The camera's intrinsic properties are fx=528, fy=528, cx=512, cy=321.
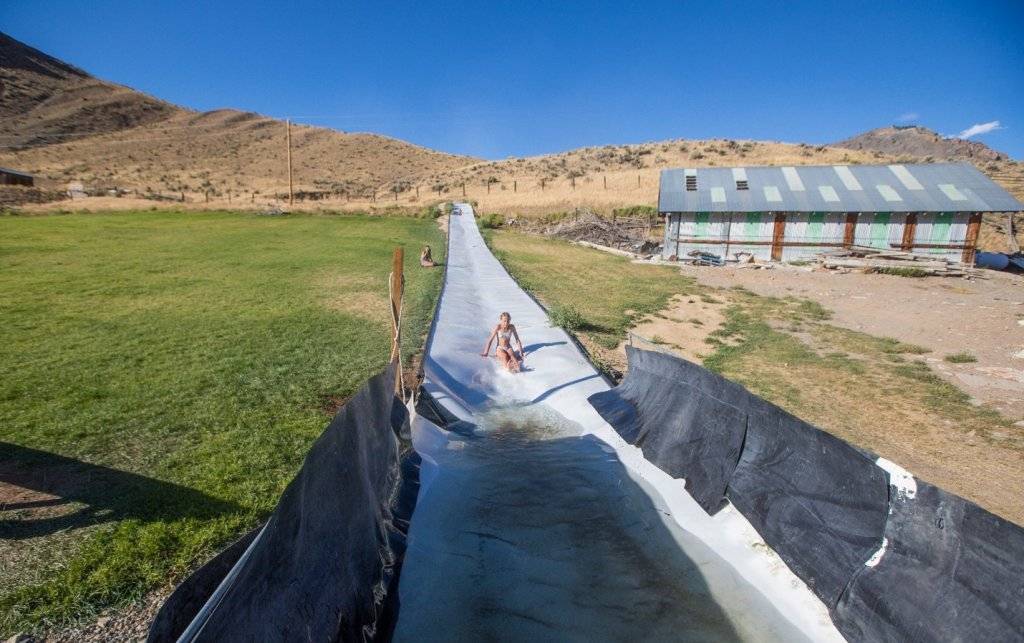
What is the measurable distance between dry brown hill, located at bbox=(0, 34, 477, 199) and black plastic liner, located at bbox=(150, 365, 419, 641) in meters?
58.1

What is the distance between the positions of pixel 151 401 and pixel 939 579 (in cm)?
819

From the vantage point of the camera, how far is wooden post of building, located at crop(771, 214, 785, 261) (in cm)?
2792

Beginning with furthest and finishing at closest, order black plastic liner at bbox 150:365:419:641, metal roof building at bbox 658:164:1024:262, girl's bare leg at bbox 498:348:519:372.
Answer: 1. metal roof building at bbox 658:164:1024:262
2. girl's bare leg at bbox 498:348:519:372
3. black plastic liner at bbox 150:365:419:641

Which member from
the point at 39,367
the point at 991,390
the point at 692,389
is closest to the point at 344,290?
the point at 39,367

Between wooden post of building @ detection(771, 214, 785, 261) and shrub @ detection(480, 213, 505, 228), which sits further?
shrub @ detection(480, 213, 505, 228)

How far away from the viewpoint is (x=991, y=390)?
9.31 metres

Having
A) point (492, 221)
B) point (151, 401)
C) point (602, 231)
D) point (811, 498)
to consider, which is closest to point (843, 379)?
point (811, 498)

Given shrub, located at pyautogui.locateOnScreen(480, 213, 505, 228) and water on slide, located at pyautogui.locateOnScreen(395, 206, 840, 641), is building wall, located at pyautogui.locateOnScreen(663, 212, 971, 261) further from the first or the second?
water on slide, located at pyautogui.locateOnScreen(395, 206, 840, 641)

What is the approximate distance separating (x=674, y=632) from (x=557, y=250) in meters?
26.5

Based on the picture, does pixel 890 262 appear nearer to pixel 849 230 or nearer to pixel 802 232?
pixel 849 230

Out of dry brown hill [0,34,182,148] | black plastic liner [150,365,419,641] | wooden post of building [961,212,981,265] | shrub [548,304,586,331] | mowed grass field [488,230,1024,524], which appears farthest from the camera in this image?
dry brown hill [0,34,182,148]

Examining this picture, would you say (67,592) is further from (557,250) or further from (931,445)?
(557,250)

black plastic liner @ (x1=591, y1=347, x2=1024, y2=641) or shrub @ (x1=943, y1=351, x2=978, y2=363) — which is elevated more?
black plastic liner @ (x1=591, y1=347, x2=1024, y2=641)

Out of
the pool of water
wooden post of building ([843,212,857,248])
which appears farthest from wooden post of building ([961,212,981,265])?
the pool of water
